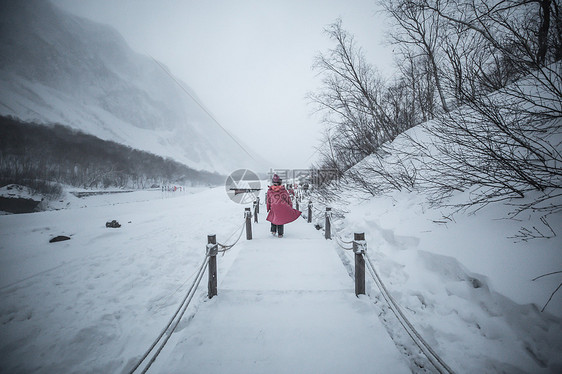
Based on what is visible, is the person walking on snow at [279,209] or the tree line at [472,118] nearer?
the tree line at [472,118]

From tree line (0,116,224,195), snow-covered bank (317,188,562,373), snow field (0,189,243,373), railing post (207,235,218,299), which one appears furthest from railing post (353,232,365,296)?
tree line (0,116,224,195)

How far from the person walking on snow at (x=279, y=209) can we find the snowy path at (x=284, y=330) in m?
2.01

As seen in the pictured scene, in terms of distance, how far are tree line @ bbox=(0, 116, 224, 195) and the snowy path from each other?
83.4 feet

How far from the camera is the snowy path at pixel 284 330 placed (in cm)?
197

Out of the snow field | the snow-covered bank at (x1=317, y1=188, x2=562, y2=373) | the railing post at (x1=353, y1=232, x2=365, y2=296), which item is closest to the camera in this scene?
the snow-covered bank at (x1=317, y1=188, x2=562, y2=373)

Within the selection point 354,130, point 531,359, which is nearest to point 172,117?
point 354,130

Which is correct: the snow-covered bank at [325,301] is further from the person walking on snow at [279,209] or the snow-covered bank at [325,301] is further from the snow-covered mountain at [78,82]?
the snow-covered mountain at [78,82]

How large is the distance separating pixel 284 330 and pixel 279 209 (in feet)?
11.4

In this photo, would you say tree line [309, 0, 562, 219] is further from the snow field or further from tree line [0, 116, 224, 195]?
tree line [0, 116, 224, 195]

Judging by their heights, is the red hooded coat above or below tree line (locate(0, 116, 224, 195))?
below

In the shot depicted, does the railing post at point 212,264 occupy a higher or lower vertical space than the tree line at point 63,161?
lower

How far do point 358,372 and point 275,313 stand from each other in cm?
114

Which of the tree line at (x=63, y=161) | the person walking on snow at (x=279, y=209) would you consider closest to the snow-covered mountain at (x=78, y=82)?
the tree line at (x=63, y=161)

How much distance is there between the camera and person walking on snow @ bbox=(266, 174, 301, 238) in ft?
18.5
